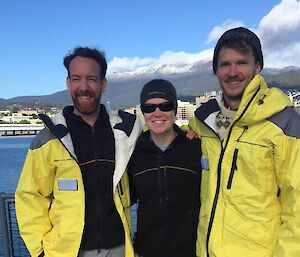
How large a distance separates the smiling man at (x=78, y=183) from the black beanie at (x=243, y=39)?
0.94 m

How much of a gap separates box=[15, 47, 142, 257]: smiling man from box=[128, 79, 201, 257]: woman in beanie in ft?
0.45

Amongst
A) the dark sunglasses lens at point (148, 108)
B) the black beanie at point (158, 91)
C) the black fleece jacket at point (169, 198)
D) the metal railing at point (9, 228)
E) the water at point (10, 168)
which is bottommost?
the water at point (10, 168)

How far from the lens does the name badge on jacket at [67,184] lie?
9.34 feet

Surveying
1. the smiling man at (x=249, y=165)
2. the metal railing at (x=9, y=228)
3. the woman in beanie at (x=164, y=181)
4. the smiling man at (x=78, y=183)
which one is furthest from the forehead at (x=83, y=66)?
the metal railing at (x=9, y=228)

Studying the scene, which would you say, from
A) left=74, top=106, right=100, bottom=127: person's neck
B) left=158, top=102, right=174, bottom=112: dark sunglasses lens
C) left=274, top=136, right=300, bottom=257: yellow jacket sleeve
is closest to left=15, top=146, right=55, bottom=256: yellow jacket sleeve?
left=74, top=106, right=100, bottom=127: person's neck

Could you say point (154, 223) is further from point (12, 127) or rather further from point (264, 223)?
point (12, 127)

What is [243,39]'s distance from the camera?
254 cm

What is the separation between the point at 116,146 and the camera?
2988mm

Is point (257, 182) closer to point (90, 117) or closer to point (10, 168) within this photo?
point (90, 117)

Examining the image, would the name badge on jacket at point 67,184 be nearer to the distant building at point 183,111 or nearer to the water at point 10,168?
the distant building at point 183,111

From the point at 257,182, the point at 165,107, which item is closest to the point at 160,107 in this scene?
the point at 165,107

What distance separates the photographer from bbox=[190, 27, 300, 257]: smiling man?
226 centimetres

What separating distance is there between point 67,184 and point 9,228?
6.40 feet

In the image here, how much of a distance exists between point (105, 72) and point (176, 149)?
801 mm
